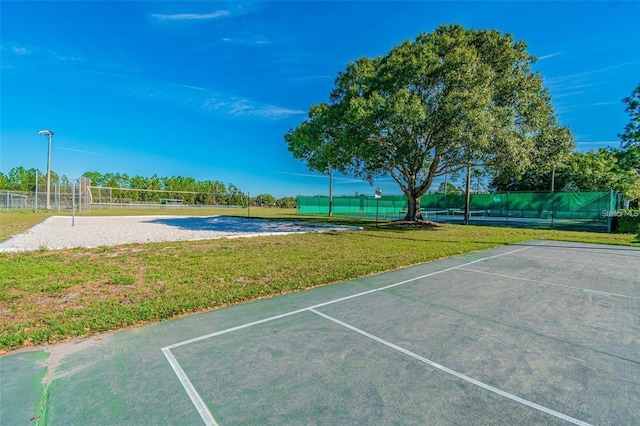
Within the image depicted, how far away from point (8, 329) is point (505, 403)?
4.87 meters

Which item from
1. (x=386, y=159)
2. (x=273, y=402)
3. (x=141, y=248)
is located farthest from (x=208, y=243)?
(x=386, y=159)

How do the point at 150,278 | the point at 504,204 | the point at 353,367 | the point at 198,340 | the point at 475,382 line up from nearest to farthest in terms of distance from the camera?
1. the point at 475,382
2. the point at 353,367
3. the point at 198,340
4. the point at 150,278
5. the point at 504,204

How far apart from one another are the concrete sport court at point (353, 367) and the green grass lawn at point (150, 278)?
0.44m

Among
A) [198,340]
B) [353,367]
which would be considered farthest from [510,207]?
[198,340]

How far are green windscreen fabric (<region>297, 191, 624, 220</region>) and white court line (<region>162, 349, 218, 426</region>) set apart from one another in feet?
50.5

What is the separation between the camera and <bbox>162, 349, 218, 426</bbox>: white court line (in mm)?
A: 2020

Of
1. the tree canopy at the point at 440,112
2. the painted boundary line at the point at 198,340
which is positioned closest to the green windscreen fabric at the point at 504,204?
the tree canopy at the point at 440,112

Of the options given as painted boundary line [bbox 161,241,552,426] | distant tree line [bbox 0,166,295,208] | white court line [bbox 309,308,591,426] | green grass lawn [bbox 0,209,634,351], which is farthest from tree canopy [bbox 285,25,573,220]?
distant tree line [bbox 0,166,295,208]

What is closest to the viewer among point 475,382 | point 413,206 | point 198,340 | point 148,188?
point 475,382

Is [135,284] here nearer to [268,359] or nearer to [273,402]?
[268,359]

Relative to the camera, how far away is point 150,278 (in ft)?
17.8

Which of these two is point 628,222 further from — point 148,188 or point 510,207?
point 148,188

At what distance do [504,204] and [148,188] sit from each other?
61.6 metres

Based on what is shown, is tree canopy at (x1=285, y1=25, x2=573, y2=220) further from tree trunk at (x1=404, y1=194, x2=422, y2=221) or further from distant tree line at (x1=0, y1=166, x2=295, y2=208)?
distant tree line at (x1=0, y1=166, x2=295, y2=208)
